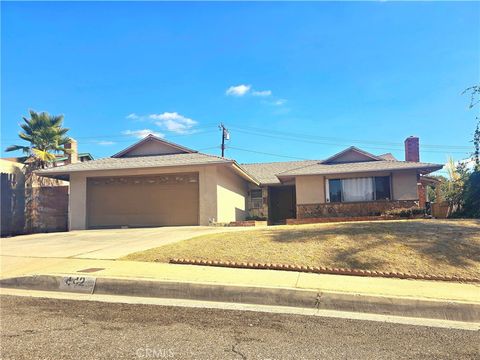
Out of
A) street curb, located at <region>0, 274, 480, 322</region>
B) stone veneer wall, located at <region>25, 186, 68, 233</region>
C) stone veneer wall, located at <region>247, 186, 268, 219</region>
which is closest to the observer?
street curb, located at <region>0, 274, 480, 322</region>

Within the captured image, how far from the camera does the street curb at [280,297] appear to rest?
643cm

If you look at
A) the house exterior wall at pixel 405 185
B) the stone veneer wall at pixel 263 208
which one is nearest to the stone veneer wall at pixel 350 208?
the house exterior wall at pixel 405 185

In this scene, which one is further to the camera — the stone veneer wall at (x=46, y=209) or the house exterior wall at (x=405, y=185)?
the stone veneer wall at (x=46, y=209)

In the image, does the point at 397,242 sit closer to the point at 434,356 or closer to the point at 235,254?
the point at 235,254

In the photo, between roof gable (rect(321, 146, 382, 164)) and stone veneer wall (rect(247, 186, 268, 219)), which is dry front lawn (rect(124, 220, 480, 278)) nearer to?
roof gable (rect(321, 146, 382, 164))

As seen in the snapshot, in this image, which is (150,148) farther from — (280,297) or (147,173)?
(280,297)

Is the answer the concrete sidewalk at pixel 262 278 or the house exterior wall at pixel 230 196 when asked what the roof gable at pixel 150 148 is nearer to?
the house exterior wall at pixel 230 196

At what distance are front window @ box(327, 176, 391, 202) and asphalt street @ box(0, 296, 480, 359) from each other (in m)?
16.5

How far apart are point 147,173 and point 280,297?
569 inches

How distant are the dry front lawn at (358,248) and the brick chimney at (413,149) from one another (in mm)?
15517

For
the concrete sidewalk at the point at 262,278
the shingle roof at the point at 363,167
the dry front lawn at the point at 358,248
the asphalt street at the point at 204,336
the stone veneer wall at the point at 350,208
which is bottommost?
the asphalt street at the point at 204,336

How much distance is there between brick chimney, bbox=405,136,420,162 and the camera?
87.1 ft

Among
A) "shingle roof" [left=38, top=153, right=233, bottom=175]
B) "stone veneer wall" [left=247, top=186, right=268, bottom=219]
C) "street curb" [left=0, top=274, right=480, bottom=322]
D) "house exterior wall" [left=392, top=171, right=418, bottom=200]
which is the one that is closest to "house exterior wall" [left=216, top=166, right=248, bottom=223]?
"stone veneer wall" [left=247, top=186, right=268, bottom=219]

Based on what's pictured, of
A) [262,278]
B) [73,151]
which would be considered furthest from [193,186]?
[262,278]
